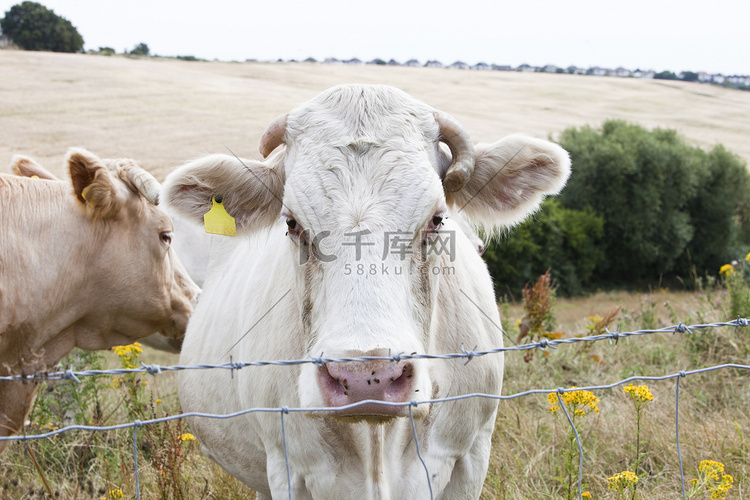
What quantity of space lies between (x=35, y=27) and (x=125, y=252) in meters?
69.9

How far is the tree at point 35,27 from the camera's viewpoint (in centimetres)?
6231

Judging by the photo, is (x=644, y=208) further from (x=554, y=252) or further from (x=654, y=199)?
(x=554, y=252)

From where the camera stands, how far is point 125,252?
4070mm

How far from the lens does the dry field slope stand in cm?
2983

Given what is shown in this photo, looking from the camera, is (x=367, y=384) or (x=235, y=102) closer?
(x=367, y=384)

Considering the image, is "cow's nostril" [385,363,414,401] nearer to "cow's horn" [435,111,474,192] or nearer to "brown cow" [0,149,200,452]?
"cow's horn" [435,111,474,192]

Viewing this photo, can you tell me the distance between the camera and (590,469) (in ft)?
12.7

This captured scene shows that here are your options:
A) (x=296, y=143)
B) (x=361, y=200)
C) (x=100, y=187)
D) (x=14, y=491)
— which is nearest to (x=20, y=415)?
(x=14, y=491)

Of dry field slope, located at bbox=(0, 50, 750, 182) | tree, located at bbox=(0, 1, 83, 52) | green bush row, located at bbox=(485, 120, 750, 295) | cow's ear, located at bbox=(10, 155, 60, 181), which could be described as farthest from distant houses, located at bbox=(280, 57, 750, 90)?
cow's ear, located at bbox=(10, 155, 60, 181)

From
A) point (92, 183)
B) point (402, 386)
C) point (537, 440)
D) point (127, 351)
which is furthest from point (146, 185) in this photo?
point (537, 440)

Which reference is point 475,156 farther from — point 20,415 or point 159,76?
point 159,76

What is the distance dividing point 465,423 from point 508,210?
1.03 metres

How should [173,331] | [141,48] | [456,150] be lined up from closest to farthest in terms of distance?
[456,150], [173,331], [141,48]

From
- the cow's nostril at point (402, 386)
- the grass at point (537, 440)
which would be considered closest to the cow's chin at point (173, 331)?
the grass at point (537, 440)
